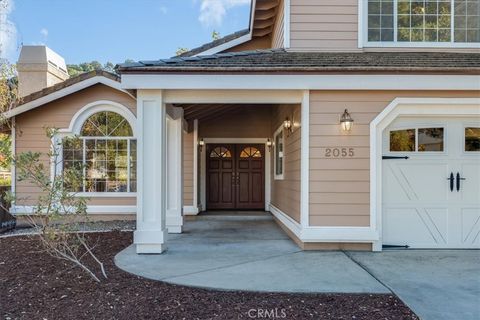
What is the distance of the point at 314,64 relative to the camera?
596 cm

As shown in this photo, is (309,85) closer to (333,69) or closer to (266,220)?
(333,69)

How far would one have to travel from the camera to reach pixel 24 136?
9.44 m

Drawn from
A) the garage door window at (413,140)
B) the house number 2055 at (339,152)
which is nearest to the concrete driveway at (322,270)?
the house number 2055 at (339,152)

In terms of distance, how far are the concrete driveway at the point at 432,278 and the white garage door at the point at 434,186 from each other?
0.89 ft

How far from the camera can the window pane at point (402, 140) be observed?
6203 mm

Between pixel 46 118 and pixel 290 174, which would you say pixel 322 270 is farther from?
pixel 46 118

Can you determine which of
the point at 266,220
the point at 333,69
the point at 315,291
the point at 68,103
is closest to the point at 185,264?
the point at 315,291

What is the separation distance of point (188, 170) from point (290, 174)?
3.70 metres

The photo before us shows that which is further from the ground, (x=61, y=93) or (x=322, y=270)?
(x=61, y=93)

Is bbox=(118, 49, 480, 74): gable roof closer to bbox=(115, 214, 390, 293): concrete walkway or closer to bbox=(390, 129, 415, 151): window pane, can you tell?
bbox=(390, 129, 415, 151): window pane

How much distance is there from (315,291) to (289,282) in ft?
1.29

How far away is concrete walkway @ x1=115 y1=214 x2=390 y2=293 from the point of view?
4371mm

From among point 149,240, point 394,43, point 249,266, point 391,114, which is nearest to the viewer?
point 249,266
